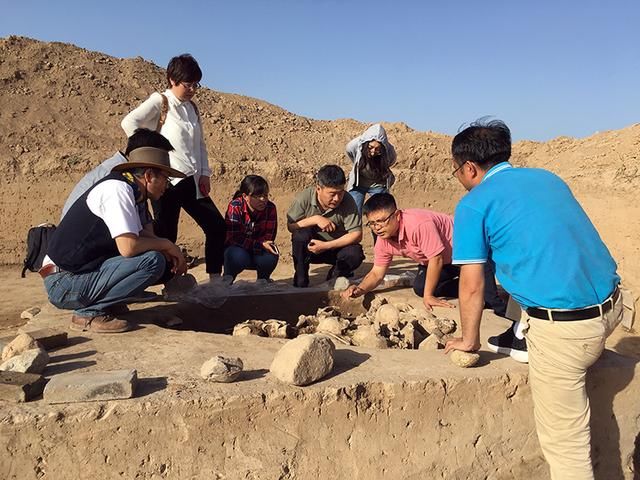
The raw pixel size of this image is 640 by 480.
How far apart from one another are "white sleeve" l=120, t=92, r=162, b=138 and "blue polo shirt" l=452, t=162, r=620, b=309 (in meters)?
2.44

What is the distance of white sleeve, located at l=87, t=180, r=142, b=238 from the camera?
2.85m

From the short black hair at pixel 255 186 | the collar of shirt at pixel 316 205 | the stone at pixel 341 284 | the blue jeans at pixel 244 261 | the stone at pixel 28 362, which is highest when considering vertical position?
the short black hair at pixel 255 186

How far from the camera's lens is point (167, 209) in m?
4.24

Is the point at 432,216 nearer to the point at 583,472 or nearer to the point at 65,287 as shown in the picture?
the point at 583,472

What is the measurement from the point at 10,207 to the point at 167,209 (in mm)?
4676

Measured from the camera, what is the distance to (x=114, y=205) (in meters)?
2.85

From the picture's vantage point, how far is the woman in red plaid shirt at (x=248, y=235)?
14.4ft

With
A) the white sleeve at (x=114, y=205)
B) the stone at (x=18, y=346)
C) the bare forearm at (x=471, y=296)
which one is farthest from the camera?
the white sleeve at (x=114, y=205)

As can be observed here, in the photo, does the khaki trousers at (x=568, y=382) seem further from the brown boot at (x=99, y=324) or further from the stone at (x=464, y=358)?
the brown boot at (x=99, y=324)

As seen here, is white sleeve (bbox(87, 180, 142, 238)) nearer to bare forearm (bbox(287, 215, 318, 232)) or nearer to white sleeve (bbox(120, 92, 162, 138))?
white sleeve (bbox(120, 92, 162, 138))

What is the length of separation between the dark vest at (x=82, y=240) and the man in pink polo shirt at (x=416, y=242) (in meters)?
1.57

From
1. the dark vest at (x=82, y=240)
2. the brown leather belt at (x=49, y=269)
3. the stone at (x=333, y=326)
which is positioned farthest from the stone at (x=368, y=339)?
the brown leather belt at (x=49, y=269)

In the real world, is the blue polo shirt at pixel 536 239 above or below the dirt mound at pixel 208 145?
below

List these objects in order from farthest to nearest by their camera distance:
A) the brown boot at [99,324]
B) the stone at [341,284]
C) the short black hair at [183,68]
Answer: the stone at [341,284]
the short black hair at [183,68]
the brown boot at [99,324]
